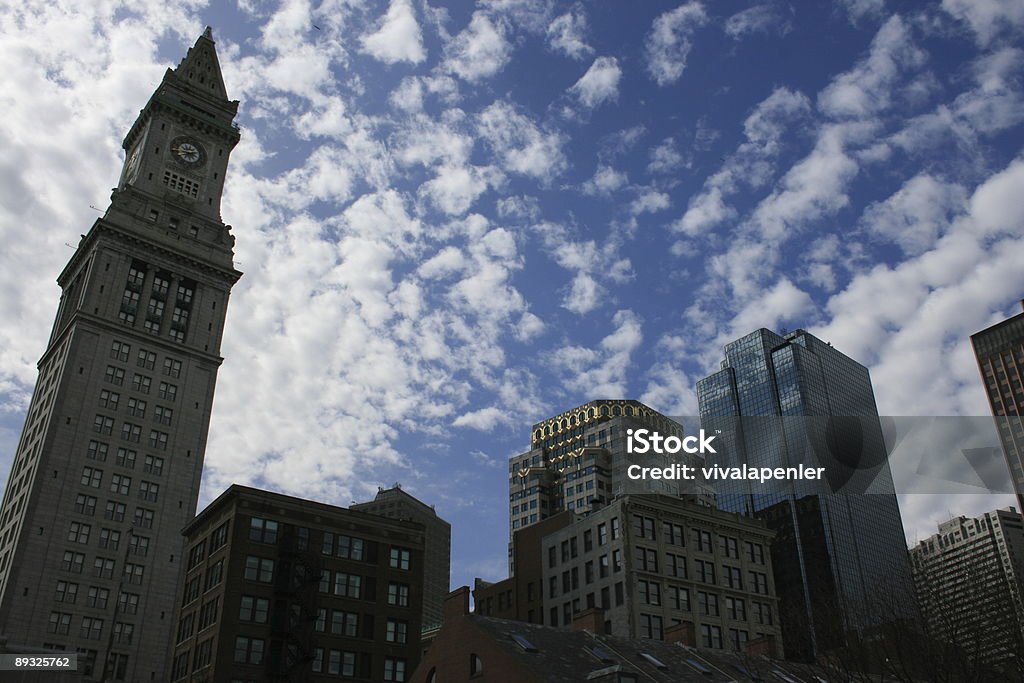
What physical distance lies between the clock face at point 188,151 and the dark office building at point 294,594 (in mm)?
74663

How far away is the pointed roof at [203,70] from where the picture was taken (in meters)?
148

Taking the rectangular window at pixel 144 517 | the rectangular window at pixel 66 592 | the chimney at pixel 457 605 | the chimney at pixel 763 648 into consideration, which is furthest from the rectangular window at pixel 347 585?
the rectangular window at pixel 144 517

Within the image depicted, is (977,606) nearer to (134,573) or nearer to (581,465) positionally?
(134,573)

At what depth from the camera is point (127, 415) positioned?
357ft

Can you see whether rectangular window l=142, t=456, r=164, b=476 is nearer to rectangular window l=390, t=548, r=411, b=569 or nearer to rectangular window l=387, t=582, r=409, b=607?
rectangular window l=390, t=548, r=411, b=569

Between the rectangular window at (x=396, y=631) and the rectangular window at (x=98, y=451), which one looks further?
the rectangular window at (x=98, y=451)

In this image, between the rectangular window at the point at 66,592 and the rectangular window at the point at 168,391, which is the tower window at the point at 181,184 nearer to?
the rectangular window at the point at 168,391

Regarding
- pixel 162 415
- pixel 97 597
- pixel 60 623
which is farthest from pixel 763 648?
pixel 162 415

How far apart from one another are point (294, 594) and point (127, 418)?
4778 cm

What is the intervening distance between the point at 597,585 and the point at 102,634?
173 ft

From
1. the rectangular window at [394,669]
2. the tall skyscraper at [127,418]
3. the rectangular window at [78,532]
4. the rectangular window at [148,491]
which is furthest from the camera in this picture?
the rectangular window at [148,491]

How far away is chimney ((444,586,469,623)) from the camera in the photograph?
49594mm

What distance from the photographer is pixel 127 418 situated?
357ft

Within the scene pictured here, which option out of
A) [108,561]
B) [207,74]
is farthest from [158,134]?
[108,561]
